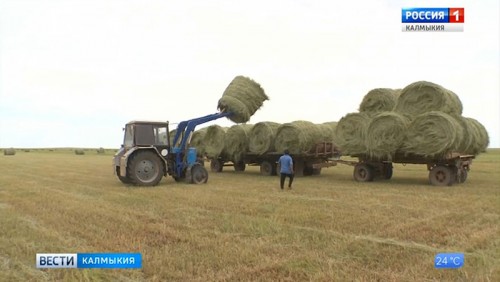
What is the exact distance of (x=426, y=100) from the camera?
14.6 m

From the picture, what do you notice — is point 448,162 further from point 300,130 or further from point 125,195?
point 125,195

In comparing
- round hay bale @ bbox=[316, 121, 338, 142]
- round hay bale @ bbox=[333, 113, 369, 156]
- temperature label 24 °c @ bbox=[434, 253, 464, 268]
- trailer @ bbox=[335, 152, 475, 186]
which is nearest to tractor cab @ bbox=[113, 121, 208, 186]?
round hay bale @ bbox=[333, 113, 369, 156]

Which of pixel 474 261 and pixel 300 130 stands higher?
pixel 300 130

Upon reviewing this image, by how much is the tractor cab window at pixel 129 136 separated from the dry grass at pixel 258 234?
3.20 metres

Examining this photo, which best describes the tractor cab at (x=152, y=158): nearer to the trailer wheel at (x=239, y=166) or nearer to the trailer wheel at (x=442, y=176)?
the trailer wheel at (x=239, y=166)

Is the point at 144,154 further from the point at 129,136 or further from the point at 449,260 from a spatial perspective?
the point at 449,260

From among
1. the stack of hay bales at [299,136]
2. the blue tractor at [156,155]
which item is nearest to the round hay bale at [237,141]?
the stack of hay bales at [299,136]

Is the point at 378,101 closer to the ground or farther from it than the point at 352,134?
farther from it

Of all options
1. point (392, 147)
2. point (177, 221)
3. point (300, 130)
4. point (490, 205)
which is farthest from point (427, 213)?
point (300, 130)

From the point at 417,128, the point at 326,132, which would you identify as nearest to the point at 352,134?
the point at 417,128

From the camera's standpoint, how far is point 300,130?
18250 mm

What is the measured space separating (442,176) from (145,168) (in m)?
10.2

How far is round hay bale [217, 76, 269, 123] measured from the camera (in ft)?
52.2

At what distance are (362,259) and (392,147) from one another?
9626 mm
